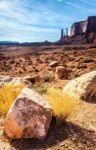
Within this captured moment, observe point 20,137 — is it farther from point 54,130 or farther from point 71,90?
point 71,90

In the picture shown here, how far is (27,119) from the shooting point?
6.15 metres

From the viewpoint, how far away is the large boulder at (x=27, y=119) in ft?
20.0

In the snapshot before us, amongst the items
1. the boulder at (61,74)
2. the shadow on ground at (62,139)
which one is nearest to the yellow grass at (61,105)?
the shadow on ground at (62,139)

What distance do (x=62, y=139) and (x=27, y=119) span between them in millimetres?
798

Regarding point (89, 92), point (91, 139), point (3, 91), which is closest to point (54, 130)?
point (91, 139)

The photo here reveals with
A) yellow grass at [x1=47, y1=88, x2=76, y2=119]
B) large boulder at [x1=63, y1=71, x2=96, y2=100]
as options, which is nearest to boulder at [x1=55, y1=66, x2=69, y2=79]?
large boulder at [x1=63, y1=71, x2=96, y2=100]

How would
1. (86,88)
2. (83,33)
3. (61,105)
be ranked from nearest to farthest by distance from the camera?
(61,105) → (86,88) → (83,33)

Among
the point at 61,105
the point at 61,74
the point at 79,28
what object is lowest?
the point at 61,74

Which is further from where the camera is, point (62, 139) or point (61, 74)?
point (61, 74)

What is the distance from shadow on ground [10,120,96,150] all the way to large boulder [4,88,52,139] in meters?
0.13

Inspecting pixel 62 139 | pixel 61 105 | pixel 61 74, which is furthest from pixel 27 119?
pixel 61 74

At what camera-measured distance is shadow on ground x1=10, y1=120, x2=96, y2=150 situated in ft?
20.0

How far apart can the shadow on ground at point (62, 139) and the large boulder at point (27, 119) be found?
13 cm

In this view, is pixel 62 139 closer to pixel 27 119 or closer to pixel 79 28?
pixel 27 119
